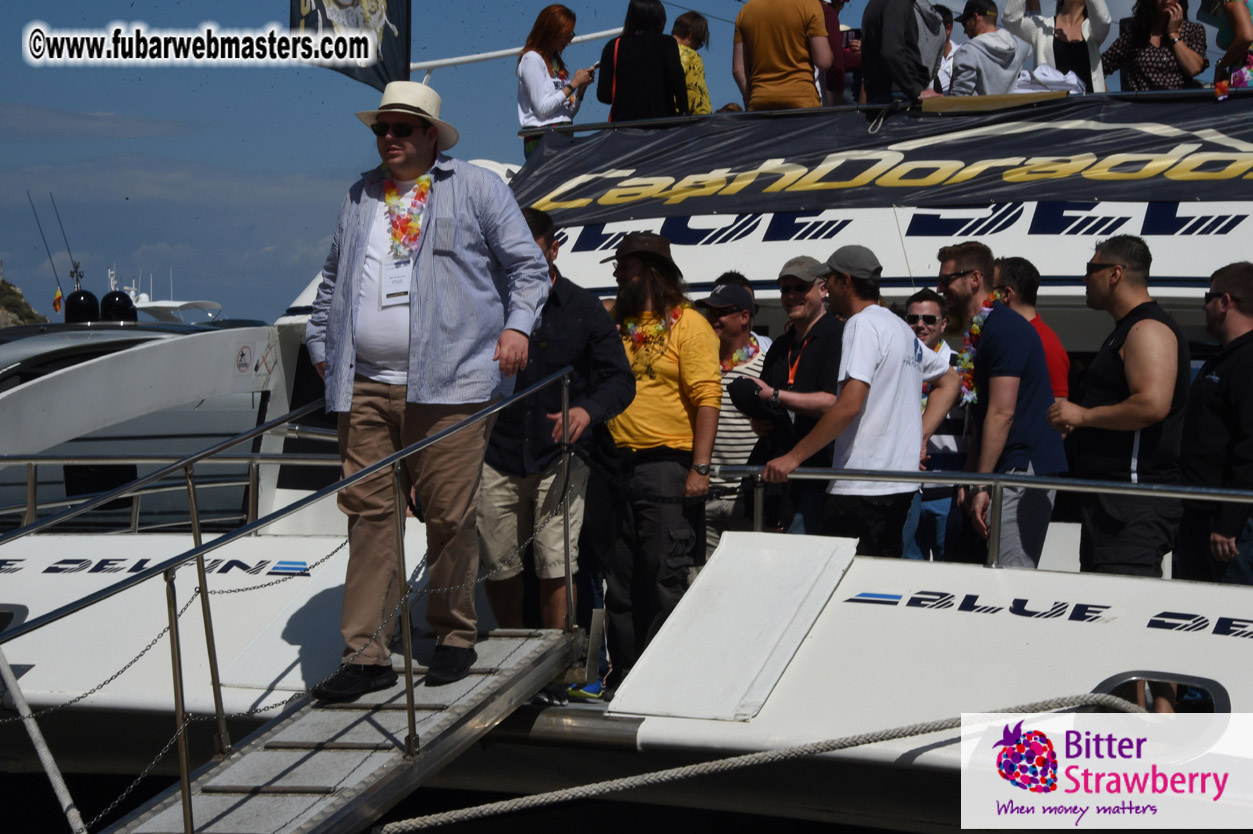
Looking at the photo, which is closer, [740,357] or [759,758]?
[759,758]

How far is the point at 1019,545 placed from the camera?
485cm

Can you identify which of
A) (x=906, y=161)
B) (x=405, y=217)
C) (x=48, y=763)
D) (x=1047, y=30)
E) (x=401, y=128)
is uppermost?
(x=1047, y=30)

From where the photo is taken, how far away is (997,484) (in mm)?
4402

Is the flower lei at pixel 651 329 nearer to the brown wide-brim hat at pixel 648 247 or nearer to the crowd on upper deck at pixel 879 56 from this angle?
the brown wide-brim hat at pixel 648 247

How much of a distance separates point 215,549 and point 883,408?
2442 millimetres

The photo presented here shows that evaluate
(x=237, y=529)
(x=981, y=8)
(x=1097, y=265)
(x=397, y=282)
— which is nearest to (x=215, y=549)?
(x=237, y=529)

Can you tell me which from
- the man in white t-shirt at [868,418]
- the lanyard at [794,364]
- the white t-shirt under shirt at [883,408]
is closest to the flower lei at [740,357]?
the lanyard at [794,364]

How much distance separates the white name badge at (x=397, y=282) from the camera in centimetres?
396

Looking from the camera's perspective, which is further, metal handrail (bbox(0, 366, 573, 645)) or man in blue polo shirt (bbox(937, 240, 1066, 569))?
man in blue polo shirt (bbox(937, 240, 1066, 569))

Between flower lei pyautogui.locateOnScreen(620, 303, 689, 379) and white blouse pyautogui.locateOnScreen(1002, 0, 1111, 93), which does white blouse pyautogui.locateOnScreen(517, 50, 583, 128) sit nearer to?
white blouse pyautogui.locateOnScreen(1002, 0, 1111, 93)

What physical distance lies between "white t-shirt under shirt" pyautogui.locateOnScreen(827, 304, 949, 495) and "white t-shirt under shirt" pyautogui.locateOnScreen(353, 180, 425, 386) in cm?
168

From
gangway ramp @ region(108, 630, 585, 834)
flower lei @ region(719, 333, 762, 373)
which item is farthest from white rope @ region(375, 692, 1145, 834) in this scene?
flower lei @ region(719, 333, 762, 373)

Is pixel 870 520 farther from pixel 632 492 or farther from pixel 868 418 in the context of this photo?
pixel 632 492

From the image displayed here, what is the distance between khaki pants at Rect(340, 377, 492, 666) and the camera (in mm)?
4000
